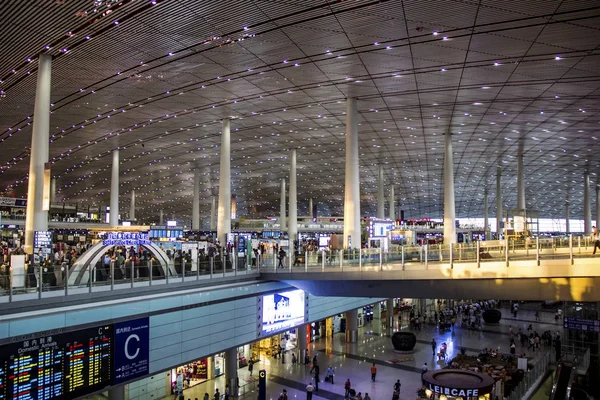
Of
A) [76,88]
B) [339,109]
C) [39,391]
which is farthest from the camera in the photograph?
[339,109]

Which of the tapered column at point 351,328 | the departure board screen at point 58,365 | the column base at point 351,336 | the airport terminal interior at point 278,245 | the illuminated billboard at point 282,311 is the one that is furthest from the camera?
the column base at point 351,336

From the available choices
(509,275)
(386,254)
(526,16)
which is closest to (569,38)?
(526,16)

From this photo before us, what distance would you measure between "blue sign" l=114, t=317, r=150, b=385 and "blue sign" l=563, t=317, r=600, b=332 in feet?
77.0

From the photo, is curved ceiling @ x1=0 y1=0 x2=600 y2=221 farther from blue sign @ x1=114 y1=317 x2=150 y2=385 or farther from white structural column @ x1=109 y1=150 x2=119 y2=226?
blue sign @ x1=114 y1=317 x2=150 y2=385

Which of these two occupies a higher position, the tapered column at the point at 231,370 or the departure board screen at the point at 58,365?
the departure board screen at the point at 58,365

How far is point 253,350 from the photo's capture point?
31.2 m

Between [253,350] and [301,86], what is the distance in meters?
16.6

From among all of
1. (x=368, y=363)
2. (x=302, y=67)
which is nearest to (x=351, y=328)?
(x=368, y=363)

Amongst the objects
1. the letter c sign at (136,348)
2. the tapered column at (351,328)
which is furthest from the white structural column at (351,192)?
the letter c sign at (136,348)

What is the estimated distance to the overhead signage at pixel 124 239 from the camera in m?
15.5

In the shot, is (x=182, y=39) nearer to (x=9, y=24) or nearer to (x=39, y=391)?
(x=9, y=24)

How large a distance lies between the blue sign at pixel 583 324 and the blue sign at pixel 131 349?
924 inches

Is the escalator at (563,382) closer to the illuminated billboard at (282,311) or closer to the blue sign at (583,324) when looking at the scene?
the blue sign at (583,324)

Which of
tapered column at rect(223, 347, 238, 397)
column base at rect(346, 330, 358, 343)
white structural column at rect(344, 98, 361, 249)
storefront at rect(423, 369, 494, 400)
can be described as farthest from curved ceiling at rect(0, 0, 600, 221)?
column base at rect(346, 330, 358, 343)
